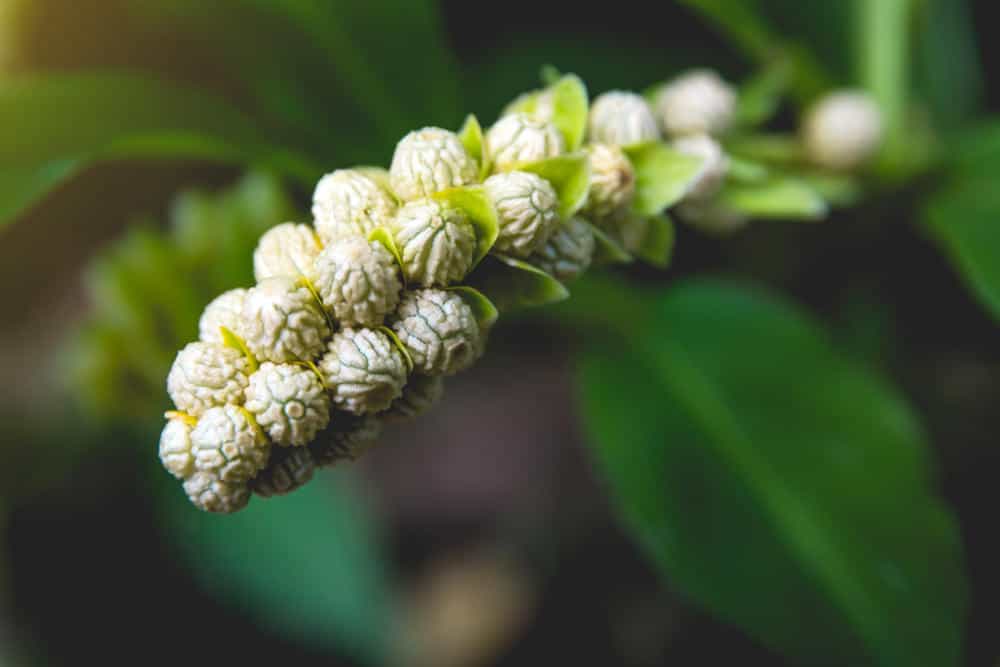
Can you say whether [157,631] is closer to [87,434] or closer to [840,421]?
[87,434]

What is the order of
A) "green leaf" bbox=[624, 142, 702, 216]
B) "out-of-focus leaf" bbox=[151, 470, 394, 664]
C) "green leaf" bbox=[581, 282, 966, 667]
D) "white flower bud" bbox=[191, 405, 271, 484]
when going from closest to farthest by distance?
"white flower bud" bbox=[191, 405, 271, 484], "green leaf" bbox=[624, 142, 702, 216], "green leaf" bbox=[581, 282, 966, 667], "out-of-focus leaf" bbox=[151, 470, 394, 664]

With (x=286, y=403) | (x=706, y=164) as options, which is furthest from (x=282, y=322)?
(x=706, y=164)

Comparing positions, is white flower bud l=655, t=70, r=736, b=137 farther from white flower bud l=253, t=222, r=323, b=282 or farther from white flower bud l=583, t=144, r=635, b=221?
white flower bud l=253, t=222, r=323, b=282

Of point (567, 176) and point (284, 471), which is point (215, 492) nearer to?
point (284, 471)

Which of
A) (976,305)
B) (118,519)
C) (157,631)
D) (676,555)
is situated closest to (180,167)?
(118,519)

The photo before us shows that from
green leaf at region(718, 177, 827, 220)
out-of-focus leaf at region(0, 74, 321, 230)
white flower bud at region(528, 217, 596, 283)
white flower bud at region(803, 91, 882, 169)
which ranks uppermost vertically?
out-of-focus leaf at region(0, 74, 321, 230)

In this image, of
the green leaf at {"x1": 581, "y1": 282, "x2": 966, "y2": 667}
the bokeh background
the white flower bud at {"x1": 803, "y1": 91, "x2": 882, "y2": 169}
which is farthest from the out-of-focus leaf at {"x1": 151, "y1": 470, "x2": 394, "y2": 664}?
the white flower bud at {"x1": 803, "y1": 91, "x2": 882, "y2": 169}

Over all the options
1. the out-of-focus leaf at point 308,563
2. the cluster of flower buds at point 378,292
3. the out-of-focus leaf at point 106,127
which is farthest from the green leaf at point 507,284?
the out-of-focus leaf at point 308,563
